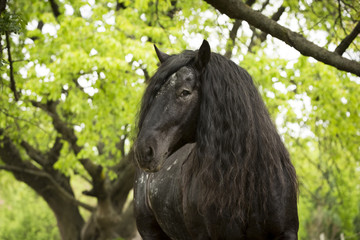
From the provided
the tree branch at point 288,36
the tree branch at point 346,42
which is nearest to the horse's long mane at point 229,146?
the tree branch at point 288,36

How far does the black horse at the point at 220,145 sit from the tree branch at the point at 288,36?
1.23 meters

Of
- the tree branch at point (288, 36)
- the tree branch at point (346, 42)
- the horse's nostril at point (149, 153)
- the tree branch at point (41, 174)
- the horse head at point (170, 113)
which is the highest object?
the tree branch at point (346, 42)

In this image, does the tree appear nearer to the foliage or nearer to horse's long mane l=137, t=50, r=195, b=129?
horse's long mane l=137, t=50, r=195, b=129

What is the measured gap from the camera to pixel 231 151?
343 centimetres

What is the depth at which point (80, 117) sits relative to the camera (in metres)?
10.9

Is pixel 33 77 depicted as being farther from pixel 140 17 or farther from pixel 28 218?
pixel 28 218

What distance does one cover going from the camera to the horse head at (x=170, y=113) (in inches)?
127

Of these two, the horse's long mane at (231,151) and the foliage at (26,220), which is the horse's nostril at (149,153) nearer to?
the horse's long mane at (231,151)

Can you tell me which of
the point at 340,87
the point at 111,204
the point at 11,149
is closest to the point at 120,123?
the point at 111,204

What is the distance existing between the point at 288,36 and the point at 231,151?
178 cm

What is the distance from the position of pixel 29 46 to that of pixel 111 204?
5.25 meters

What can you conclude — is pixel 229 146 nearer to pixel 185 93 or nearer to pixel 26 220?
pixel 185 93

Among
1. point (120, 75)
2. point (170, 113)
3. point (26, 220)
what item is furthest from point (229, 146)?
point (26, 220)

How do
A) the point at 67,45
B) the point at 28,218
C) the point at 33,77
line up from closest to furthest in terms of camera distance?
the point at 67,45 → the point at 33,77 → the point at 28,218
